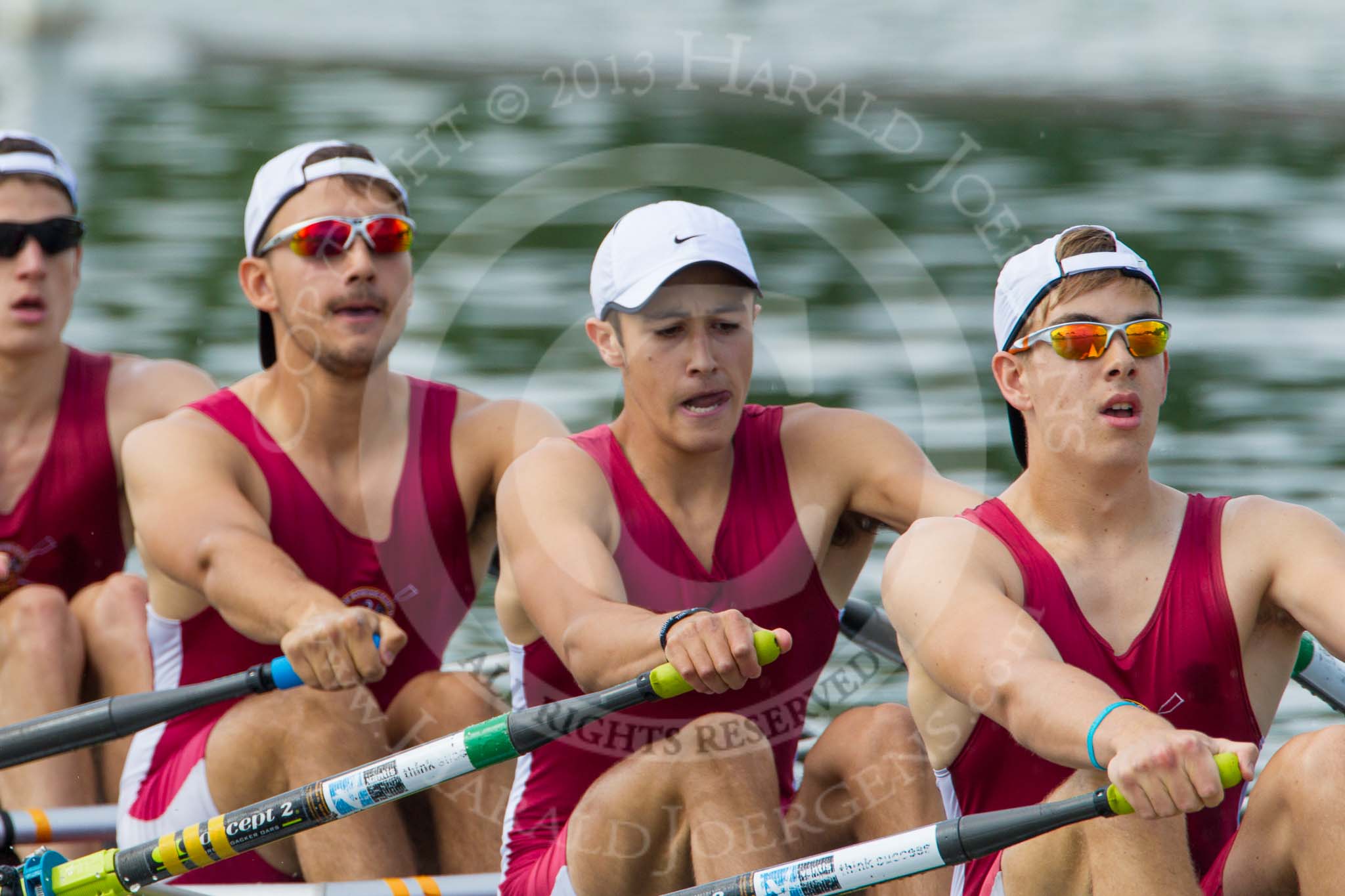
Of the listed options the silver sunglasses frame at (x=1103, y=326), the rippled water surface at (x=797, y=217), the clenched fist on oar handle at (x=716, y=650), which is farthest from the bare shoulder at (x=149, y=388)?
the silver sunglasses frame at (x=1103, y=326)

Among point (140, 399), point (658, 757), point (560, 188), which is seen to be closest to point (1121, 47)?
point (560, 188)

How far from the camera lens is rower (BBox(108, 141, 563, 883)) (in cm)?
417

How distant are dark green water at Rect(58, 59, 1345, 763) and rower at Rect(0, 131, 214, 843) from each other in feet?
5.31

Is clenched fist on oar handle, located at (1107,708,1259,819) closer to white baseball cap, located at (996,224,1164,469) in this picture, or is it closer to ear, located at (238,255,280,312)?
white baseball cap, located at (996,224,1164,469)

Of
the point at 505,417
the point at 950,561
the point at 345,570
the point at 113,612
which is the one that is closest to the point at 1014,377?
the point at 950,561

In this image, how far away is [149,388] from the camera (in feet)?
17.1

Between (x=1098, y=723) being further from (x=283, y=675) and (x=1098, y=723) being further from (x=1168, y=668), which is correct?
(x=283, y=675)

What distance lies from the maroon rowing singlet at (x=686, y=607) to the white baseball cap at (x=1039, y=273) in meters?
0.65

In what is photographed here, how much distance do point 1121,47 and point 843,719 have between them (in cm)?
1601

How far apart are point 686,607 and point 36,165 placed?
2423mm

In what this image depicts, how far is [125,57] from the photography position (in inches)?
770

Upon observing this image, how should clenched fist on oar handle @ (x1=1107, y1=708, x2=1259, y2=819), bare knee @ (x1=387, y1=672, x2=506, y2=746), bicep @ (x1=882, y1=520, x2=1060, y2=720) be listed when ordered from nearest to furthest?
clenched fist on oar handle @ (x1=1107, y1=708, x2=1259, y2=819), bicep @ (x1=882, y1=520, x2=1060, y2=720), bare knee @ (x1=387, y1=672, x2=506, y2=746)

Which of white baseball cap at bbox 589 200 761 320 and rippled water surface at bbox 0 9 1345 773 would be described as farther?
rippled water surface at bbox 0 9 1345 773

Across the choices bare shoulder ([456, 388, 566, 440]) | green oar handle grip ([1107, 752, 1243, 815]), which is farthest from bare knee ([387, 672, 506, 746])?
green oar handle grip ([1107, 752, 1243, 815])
